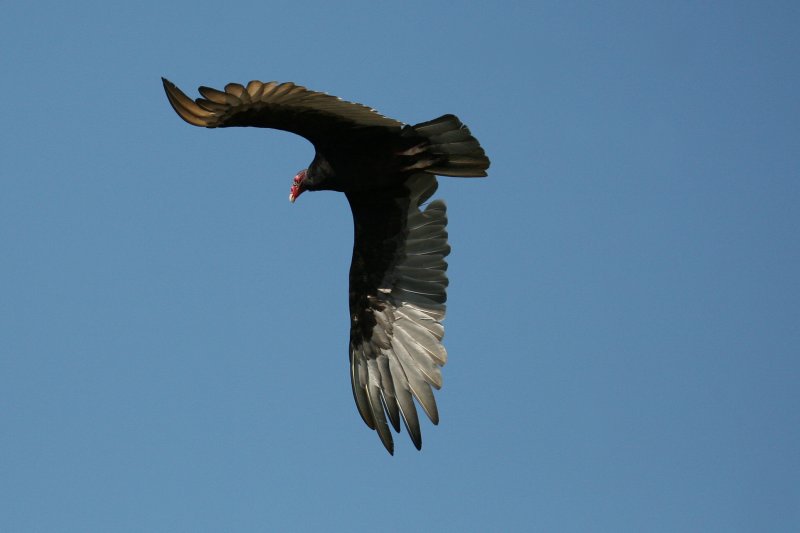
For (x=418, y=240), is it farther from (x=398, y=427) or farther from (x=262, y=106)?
(x=262, y=106)

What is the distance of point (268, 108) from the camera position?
667 centimetres

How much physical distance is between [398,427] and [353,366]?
644 millimetres

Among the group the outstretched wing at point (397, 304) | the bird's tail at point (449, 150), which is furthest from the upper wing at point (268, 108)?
the outstretched wing at point (397, 304)

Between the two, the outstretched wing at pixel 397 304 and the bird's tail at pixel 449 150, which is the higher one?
the bird's tail at pixel 449 150

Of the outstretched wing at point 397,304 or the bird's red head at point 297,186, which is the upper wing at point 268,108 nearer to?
the bird's red head at point 297,186

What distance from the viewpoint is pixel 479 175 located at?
→ 7.40m

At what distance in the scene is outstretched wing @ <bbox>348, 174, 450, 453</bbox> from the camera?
Result: 792 centimetres

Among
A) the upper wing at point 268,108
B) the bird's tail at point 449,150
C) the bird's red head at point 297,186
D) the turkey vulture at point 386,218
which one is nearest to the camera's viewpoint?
the upper wing at point 268,108

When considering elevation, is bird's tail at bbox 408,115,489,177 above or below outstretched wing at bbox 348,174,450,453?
above

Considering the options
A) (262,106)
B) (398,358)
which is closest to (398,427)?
(398,358)

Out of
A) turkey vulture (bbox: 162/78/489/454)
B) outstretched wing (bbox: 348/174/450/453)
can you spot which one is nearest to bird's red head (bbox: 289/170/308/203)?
turkey vulture (bbox: 162/78/489/454)

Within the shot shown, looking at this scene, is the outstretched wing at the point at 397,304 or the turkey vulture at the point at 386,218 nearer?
the turkey vulture at the point at 386,218

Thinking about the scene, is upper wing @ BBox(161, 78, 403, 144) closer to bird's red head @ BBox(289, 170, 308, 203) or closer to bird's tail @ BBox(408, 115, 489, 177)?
bird's tail @ BBox(408, 115, 489, 177)

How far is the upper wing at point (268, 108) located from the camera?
6.45 metres
